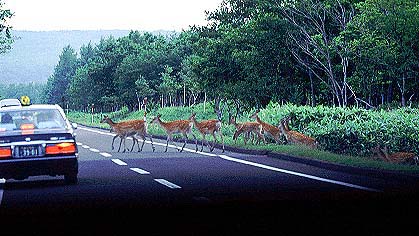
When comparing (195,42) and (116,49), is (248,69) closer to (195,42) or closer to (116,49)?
(195,42)

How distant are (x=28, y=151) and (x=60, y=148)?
2.11ft

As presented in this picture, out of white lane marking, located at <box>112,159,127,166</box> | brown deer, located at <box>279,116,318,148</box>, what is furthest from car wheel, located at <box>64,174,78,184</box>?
brown deer, located at <box>279,116,318,148</box>

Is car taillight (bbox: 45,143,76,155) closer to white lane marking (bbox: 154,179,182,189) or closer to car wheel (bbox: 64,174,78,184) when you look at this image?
car wheel (bbox: 64,174,78,184)

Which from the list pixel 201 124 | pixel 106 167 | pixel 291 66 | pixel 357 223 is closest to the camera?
pixel 357 223

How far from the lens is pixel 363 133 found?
23.3 m

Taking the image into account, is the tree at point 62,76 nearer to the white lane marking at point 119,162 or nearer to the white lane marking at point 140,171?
the white lane marking at point 119,162

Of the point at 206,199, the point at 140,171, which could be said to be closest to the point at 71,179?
the point at 140,171

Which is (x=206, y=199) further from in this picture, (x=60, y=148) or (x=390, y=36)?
(x=390, y=36)

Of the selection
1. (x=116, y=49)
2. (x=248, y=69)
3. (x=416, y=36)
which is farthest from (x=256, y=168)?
(x=116, y=49)

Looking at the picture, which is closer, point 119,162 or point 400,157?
point 400,157

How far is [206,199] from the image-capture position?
540 inches

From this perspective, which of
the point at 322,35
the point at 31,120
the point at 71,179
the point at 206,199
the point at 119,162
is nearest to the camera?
the point at 206,199

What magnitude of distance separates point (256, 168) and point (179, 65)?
75.4 metres

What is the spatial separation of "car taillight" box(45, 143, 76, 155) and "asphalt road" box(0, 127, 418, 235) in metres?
0.77
